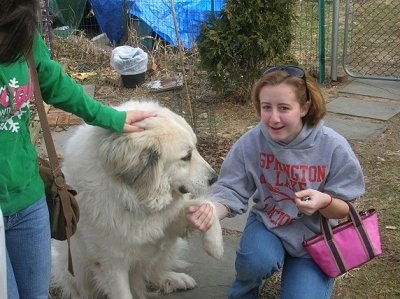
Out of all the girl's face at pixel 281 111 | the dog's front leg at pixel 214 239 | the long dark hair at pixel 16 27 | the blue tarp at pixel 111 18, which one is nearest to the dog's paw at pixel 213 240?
the dog's front leg at pixel 214 239

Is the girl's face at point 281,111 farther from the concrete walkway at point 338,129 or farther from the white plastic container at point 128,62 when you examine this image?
the white plastic container at point 128,62

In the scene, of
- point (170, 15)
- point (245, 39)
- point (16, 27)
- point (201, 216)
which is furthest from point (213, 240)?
point (170, 15)

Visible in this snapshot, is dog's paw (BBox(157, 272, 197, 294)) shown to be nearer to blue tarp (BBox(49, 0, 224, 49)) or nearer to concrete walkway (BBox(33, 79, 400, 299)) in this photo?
concrete walkway (BBox(33, 79, 400, 299))

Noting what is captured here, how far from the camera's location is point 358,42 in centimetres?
923

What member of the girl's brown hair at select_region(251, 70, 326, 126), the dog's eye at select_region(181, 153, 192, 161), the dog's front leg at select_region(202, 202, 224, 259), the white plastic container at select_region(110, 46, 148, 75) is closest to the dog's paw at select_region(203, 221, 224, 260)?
the dog's front leg at select_region(202, 202, 224, 259)

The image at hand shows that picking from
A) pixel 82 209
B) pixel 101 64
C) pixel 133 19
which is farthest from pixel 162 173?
pixel 133 19

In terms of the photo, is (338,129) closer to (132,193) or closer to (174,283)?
(174,283)

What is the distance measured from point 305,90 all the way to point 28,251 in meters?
1.45

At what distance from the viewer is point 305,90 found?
273 centimetres

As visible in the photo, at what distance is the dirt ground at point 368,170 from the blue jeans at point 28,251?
4.75 ft

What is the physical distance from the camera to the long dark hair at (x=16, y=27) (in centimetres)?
186

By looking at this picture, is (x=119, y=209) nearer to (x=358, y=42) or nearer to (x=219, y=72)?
(x=219, y=72)

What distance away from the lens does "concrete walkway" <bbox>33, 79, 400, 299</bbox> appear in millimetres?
3434

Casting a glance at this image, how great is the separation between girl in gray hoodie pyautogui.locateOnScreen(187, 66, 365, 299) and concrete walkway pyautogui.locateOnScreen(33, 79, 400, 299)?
0.46 meters
